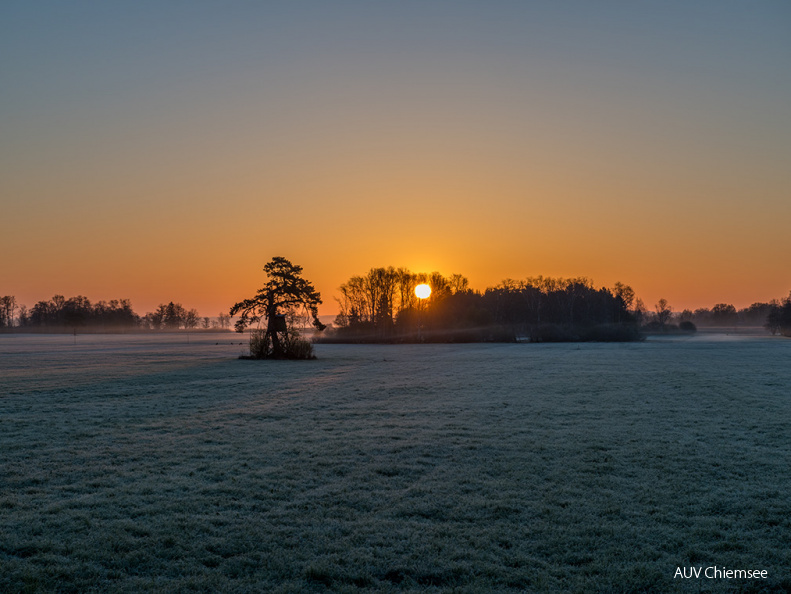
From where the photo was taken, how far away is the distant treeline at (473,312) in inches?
3831

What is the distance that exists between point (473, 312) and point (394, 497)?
97.4 m

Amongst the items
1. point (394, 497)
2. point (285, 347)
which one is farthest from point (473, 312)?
point (394, 497)

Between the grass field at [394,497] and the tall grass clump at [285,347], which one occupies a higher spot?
the tall grass clump at [285,347]

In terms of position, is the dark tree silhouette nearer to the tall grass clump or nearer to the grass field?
the tall grass clump

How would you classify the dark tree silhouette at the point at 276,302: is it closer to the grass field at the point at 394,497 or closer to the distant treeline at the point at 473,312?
the grass field at the point at 394,497

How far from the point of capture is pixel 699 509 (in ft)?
25.7

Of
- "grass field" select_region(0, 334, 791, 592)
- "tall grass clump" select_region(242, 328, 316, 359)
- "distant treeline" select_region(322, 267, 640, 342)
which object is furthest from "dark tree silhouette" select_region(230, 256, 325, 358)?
"distant treeline" select_region(322, 267, 640, 342)

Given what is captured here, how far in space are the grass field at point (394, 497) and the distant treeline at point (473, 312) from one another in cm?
7928

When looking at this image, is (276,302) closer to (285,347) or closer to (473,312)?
(285,347)

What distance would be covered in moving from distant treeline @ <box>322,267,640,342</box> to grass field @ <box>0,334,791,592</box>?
79.3 m

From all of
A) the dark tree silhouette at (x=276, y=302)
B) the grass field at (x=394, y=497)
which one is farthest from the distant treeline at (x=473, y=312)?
the grass field at (x=394, y=497)

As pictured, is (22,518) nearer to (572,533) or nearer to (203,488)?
(203,488)

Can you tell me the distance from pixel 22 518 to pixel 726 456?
1238 cm

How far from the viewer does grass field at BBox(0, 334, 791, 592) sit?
5930 mm
